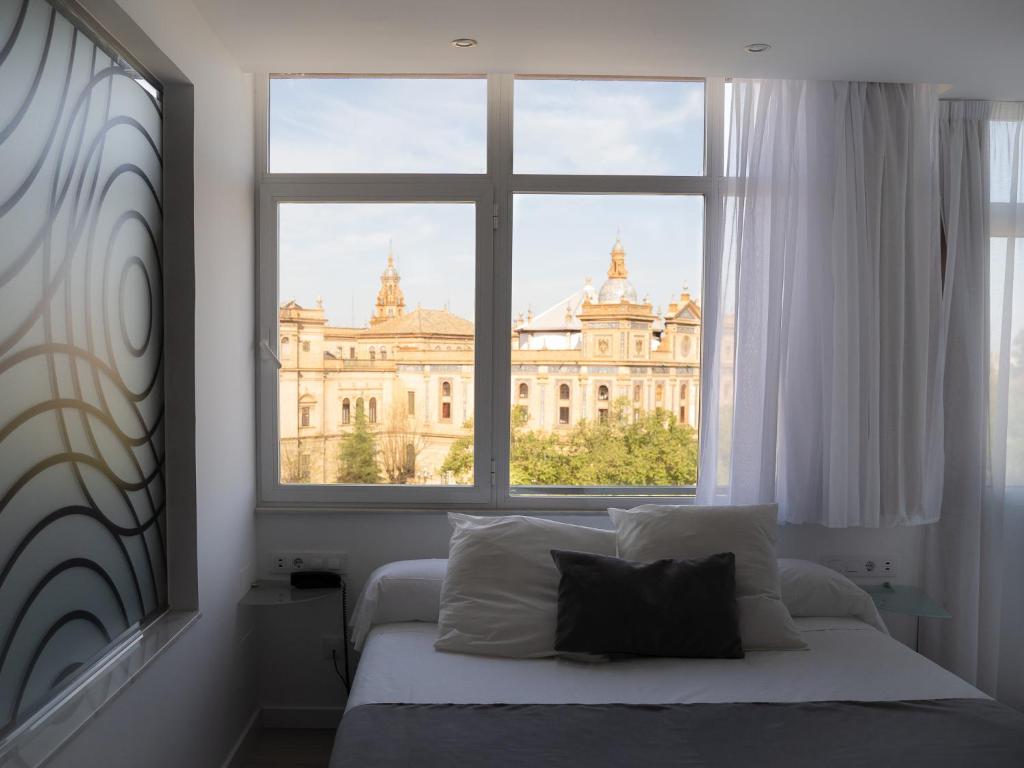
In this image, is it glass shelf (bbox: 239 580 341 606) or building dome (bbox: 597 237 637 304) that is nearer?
glass shelf (bbox: 239 580 341 606)

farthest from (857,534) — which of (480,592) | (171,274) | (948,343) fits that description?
(171,274)

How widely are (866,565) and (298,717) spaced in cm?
232

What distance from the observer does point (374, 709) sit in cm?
204

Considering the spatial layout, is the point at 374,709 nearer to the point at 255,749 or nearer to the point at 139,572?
the point at 139,572

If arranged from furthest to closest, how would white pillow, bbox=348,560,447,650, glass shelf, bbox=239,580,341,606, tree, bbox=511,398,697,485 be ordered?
1. tree, bbox=511,398,697,485
2. glass shelf, bbox=239,580,341,606
3. white pillow, bbox=348,560,447,650

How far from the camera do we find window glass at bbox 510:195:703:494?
318cm

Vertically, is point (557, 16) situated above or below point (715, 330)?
above

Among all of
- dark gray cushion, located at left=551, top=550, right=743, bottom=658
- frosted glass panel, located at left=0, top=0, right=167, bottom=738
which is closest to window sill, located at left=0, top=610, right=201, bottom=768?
frosted glass panel, located at left=0, top=0, right=167, bottom=738

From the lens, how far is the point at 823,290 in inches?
118

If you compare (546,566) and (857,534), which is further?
(857,534)

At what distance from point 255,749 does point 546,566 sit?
1374mm

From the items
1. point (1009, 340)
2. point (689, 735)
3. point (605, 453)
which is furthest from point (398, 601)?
point (1009, 340)

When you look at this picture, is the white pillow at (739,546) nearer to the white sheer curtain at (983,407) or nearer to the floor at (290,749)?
the white sheer curtain at (983,407)

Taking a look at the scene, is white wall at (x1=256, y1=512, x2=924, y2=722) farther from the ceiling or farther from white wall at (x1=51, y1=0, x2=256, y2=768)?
the ceiling
